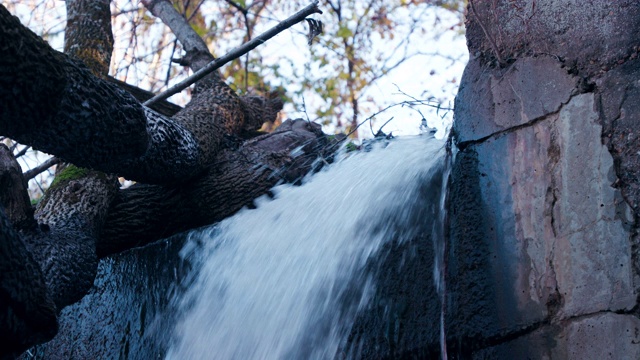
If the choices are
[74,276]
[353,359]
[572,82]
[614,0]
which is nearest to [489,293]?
[353,359]

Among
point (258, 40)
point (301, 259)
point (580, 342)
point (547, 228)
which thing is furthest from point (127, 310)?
point (580, 342)

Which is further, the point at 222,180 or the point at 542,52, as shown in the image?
the point at 222,180

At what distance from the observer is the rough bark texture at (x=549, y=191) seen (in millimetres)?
2570

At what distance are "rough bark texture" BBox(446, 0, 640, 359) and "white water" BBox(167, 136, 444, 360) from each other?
40 centimetres

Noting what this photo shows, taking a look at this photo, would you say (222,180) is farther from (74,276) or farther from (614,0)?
(614,0)

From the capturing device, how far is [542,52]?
3084mm

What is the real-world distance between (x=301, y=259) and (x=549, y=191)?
4.42 ft

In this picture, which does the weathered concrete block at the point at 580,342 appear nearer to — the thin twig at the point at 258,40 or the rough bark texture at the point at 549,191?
the rough bark texture at the point at 549,191

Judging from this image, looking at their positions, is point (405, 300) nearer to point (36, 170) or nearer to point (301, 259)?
point (301, 259)

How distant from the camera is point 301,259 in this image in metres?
3.69

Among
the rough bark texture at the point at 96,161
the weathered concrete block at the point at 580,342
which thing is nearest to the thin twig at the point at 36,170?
the rough bark texture at the point at 96,161

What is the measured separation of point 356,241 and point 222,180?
1.24 metres

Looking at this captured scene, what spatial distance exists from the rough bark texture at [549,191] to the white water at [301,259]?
397mm

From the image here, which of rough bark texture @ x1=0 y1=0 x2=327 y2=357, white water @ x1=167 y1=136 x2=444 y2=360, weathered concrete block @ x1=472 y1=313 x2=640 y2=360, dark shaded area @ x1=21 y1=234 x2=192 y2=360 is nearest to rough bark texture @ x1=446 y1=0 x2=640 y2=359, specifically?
weathered concrete block @ x1=472 y1=313 x2=640 y2=360
